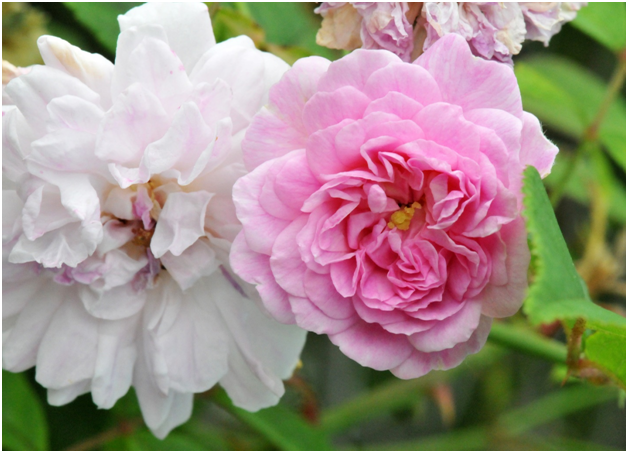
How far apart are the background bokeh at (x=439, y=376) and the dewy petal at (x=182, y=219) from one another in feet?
0.53

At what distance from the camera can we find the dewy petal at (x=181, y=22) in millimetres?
354

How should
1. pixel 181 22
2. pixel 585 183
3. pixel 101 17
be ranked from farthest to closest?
pixel 585 183, pixel 101 17, pixel 181 22

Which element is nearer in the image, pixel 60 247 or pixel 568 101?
pixel 60 247

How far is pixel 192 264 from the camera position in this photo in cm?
36

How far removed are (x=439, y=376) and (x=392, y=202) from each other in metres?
0.42

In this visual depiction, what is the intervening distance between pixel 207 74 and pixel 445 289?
0.56 feet

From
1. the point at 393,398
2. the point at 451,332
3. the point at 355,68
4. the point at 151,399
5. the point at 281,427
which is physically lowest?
the point at 393,398

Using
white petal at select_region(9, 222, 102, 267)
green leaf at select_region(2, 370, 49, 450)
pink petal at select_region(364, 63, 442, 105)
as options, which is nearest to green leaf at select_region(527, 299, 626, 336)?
pink petal at select_region(364, 63, 442, 105)

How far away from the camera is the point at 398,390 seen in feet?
2.32

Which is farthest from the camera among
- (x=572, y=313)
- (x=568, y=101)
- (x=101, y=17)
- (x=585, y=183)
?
(x=585, y=183)

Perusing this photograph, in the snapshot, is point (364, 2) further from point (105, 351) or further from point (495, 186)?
point (105, 351)

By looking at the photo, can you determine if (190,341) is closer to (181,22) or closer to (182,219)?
(182,219)

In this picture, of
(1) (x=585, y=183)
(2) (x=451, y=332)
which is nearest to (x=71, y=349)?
(2) (x=451, y=332)

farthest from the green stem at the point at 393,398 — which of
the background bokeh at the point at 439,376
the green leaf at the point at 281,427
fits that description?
the green leaf at the point at 281,427
